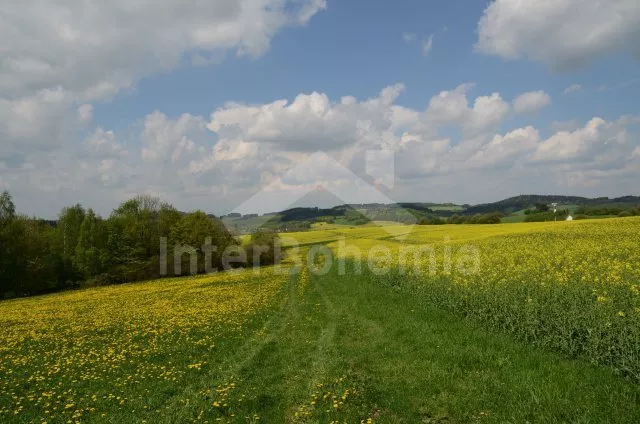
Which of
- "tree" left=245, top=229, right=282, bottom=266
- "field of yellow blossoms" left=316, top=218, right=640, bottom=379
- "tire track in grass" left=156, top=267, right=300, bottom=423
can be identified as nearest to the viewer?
"tire track in grass" left=156, top=267, right=300, bottom=423

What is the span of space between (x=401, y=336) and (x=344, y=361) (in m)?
2.96

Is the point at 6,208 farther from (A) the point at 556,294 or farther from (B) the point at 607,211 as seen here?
(B) the point at 607,211

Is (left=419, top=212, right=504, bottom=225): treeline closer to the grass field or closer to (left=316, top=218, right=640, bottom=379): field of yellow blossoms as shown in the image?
(left=316, top=218, right=640, bottom=379): field of yellow blossoms

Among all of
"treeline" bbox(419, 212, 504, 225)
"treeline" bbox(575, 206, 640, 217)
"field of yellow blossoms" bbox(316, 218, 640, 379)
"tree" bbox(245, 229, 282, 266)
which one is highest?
"treeline" bbox(575, 206, 640, 217)

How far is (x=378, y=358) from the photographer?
11391 millimetres

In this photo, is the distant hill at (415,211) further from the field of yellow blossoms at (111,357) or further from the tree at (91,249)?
the field of yellow blossoms at (111,357)

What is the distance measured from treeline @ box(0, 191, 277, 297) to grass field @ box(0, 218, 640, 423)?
36.0m

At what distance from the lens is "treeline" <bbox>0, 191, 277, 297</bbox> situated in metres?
49.9

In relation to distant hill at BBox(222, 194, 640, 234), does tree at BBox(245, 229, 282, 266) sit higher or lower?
lower

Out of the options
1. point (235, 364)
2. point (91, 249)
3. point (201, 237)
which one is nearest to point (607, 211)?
point (201, 237)

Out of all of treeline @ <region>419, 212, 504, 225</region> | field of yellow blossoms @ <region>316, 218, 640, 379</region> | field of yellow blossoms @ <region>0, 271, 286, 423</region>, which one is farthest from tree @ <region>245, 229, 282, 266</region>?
field of yellow blossoms @ <region>316, 218, 640, 379</region>

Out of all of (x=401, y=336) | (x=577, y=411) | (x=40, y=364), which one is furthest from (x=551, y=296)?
(x=40, y=364)

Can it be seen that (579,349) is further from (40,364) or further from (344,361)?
(40,364)

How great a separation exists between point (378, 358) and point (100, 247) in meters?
53.6
